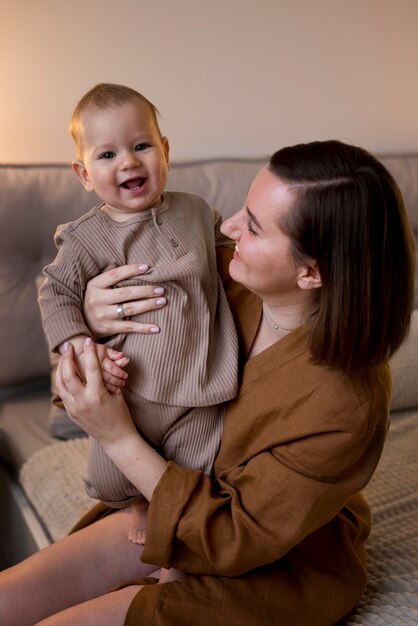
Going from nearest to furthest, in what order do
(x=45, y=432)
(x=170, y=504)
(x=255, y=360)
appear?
(x=170, y=504), (x=255, y=360), (x=45, y=432)

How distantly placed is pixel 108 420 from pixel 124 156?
1.47 ft

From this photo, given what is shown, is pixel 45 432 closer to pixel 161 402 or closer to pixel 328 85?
pixel 161 402

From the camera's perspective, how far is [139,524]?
143cm

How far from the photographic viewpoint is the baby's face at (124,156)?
129cm

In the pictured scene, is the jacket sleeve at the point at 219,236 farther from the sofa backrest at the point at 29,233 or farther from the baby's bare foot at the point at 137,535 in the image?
the sofa backrest at the point at 29,233

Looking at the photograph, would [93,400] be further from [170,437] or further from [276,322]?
[276,322]

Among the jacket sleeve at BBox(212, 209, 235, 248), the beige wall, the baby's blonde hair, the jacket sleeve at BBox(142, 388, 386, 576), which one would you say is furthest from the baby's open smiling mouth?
the beige wall

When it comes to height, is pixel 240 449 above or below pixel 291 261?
below

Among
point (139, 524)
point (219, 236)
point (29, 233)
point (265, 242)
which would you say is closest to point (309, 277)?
point (265, 242)

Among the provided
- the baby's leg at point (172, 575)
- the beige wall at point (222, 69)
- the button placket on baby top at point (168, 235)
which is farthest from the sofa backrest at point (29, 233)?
the baby's leg at point (172, 575)

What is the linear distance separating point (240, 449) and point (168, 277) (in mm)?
320

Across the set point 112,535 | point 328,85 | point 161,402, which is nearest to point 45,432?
point 112,535

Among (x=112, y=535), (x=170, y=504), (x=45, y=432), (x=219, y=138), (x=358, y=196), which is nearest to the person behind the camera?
(x=358, y=196)

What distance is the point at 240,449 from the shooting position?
4.25 ft
